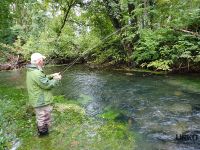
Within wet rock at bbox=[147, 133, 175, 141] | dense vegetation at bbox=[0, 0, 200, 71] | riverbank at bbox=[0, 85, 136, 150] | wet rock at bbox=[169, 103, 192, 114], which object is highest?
dense vegetation at bbox=[0, 0, 200, 71]

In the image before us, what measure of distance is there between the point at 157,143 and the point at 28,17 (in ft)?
123

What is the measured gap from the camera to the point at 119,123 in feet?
26.5

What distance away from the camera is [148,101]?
10.4 metres

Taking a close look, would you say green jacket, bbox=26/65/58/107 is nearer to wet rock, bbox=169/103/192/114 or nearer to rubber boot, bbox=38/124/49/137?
rubber boot, bbox=38/124/49/137

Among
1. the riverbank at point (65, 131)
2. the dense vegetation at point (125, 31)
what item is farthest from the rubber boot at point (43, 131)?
the dense vegetation at point (125, 31)

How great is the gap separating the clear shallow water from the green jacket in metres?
2.40

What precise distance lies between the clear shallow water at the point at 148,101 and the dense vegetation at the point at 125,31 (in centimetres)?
135

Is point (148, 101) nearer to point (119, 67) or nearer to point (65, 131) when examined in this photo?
point (65, 131)

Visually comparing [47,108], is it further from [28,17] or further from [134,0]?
[28,17]

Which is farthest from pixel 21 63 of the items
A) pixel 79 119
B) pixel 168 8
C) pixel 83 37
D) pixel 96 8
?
pixel 79 119

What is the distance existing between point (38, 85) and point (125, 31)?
1236 centimetres

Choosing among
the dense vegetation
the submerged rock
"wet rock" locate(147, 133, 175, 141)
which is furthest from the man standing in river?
the dense vegetation

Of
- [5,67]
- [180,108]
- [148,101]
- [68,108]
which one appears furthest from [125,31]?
[5,67]

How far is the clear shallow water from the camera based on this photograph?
7.19 m
